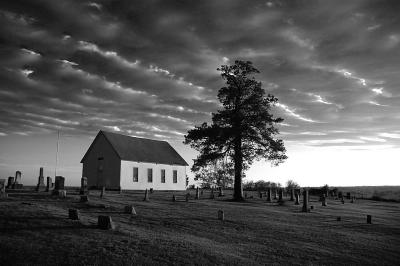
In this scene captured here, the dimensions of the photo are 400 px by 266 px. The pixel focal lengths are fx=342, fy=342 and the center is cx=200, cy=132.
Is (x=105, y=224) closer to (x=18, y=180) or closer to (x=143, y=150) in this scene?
(x=18, y=180)

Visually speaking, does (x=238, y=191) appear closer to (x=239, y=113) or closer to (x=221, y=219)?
(x=239, y=113)

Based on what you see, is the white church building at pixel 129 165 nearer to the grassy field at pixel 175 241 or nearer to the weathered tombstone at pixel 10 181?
the weathered tombstone at pixel 10 181

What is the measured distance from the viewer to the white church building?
4131cm

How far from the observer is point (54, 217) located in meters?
13.0

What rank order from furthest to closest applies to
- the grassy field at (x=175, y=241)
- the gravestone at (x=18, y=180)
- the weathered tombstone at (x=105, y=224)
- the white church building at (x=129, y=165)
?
the white church building at (x=129, y=165), the gravestone at (x=18, y=180), the weathered tombstone at (x=105, y=224), the grassy field at (x=175, y=241)

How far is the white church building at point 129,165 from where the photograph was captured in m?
41.3

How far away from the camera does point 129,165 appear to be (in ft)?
137

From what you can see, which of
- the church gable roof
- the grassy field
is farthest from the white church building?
the grassy field

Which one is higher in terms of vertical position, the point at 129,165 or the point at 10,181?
the point at 129,165

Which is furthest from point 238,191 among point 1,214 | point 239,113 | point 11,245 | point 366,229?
point 11,245

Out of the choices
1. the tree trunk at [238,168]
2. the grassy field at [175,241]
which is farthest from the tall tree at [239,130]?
the grassy field at [175,241]

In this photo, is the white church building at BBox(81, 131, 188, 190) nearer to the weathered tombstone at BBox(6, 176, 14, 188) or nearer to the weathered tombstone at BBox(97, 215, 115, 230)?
the weathered tombstone at BBox(6, 176, 14, 188)

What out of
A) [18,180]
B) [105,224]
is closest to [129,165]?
[18,180]

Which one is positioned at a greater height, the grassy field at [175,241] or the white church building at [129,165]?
the white church building at [129,165]
